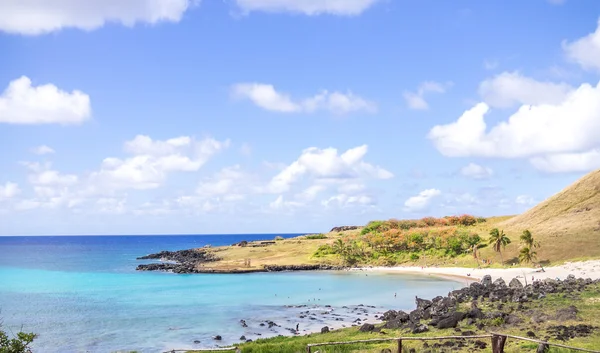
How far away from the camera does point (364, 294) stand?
62.7m

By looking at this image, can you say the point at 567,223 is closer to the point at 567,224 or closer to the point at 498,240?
the point at 567,224

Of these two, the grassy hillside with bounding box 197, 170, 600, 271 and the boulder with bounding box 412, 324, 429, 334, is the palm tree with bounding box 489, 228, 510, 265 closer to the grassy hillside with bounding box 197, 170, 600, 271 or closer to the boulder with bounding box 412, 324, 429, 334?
the grassy hillside with bounding box 197, 170, 600, 271

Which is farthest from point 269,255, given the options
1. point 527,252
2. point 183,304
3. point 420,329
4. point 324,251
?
point 420,329

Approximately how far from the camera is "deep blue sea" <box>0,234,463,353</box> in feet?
134

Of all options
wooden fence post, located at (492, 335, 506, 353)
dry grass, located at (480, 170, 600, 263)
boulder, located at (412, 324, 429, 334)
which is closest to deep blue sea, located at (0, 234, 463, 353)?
boulder, located at (412, 324, 429, 334)

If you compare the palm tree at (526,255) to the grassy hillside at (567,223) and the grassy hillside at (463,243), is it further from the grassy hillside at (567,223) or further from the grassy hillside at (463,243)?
the grassy hillside at (567,223)

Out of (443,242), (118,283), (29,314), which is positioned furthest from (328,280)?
(29,314)

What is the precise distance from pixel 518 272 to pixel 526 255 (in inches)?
243

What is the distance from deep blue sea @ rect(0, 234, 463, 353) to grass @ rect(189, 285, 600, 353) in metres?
8.20

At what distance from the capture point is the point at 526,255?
238ft

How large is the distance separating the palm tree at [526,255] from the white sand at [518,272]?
2735 millimetres

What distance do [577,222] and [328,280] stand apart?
45.7 meters

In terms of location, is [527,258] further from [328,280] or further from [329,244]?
[329,244]

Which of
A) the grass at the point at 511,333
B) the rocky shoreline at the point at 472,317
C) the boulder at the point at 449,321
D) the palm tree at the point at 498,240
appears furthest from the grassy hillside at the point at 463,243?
the boulder at the point at 449,321
